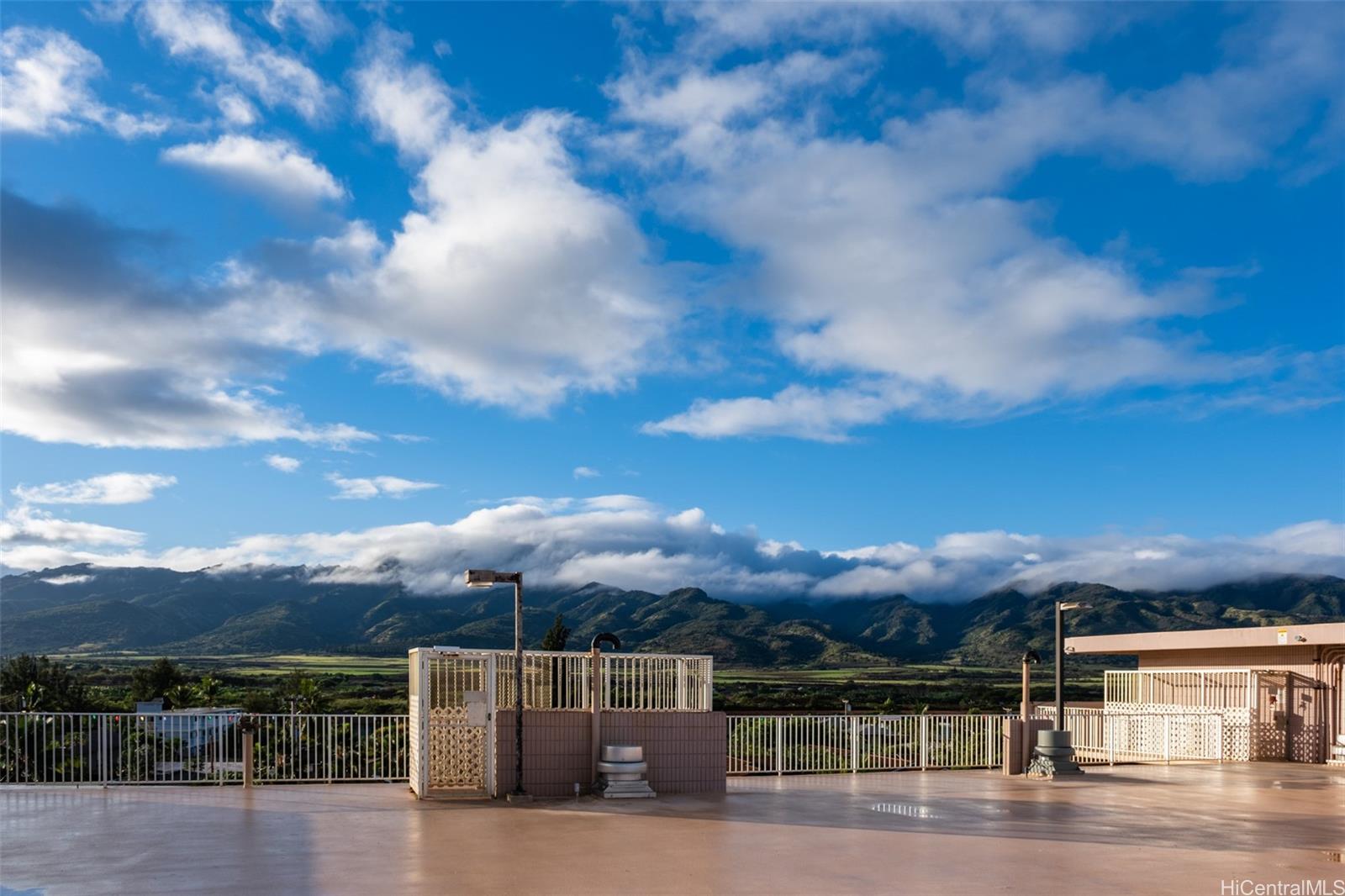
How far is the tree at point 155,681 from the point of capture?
60.1 metres

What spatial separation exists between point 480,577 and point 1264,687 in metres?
17.6

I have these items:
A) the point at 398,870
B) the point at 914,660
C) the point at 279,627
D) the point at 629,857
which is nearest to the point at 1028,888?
the point at 629,857

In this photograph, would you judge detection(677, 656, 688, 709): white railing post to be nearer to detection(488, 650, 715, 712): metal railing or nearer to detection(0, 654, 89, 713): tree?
detection(488, 650, 715, 712): metal railing

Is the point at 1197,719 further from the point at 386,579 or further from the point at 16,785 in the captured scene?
the point at 386,579

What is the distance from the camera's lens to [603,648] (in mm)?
14344

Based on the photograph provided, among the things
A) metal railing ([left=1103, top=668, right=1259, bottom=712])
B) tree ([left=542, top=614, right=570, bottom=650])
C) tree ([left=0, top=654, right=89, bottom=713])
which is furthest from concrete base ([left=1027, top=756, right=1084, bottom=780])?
tree ([left=0, top=654, right=89, bottom=713])

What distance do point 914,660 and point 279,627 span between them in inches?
2809

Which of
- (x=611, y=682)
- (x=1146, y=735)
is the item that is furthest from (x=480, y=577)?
(x=1146, y=735)

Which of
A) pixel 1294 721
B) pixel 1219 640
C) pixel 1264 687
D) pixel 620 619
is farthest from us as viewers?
pixel 620 619

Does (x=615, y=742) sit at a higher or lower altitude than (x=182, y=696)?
higher

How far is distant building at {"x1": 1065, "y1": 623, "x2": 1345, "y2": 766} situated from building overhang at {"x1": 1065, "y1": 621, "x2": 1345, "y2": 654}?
2 centimetres

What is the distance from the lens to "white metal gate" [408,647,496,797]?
13.5 meters

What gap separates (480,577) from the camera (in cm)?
1337

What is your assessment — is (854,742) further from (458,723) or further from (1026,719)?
(458,723)
